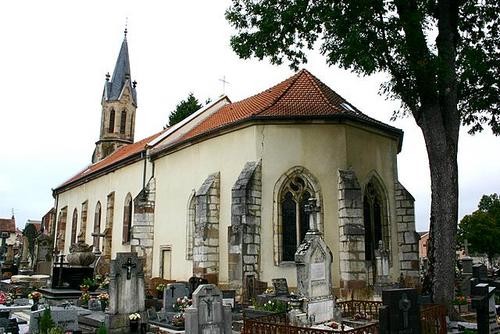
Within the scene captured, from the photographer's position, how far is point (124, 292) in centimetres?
999

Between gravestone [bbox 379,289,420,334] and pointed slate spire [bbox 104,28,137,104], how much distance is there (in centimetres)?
3147

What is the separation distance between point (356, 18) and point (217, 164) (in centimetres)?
766

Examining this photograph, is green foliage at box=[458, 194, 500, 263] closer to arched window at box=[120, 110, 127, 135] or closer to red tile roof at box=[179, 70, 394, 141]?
arched window at box=[120, 110, 127, 135]

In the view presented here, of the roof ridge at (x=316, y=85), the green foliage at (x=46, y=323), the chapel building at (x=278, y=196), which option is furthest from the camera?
the roof ridge at (x=316, y=85)

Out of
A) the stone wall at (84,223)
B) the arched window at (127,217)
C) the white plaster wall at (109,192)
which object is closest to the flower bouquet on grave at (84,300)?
the white plaster wall at (109,192)

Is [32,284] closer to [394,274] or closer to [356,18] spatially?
[394,274]

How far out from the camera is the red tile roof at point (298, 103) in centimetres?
1540

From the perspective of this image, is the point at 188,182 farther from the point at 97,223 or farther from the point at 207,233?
the point at 97,223

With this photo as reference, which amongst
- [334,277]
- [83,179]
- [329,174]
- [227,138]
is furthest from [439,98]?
[83,179]

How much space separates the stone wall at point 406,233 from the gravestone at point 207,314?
369 inches

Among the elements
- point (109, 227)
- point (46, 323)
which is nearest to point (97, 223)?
point (109, 227)

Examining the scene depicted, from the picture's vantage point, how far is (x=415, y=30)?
1114cm

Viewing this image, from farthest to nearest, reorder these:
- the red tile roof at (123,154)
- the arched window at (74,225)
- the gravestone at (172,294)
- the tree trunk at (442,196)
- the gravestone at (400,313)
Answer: the arched window at (74,225), the red tile roof at (123,154), the gravestone at (172,294), the tree trunk at (442,196), the gravestone at (400,313)

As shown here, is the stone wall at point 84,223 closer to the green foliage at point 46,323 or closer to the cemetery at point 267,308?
the cemetery at point 267,308
